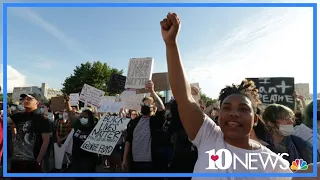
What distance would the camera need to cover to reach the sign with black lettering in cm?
366

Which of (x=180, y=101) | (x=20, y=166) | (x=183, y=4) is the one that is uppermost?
(x=183, y=4)

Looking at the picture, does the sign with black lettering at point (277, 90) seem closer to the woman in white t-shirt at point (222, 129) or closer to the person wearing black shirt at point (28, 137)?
the woman in white t-shirt at point (222, 129)

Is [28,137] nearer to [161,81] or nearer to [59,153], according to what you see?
[161,81]

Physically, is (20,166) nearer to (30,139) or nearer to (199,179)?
(30,139)

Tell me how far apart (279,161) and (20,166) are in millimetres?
3177

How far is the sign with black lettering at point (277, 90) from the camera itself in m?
3.66

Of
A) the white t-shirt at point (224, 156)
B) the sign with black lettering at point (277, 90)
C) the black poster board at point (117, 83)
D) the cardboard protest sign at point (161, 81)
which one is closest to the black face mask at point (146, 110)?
the cardboard protest sign at point (161, 81)

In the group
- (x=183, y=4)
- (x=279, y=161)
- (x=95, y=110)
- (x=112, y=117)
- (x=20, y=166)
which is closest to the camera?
(x=279, y=161)

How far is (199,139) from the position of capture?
1558 mm

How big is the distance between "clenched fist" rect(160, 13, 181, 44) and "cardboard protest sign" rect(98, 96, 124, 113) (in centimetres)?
371

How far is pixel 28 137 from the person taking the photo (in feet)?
12.7

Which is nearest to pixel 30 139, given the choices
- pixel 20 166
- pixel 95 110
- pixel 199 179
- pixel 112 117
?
pixel 20 166

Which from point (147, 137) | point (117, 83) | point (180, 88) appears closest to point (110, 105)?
point (117, 83)

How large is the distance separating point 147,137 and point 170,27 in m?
2.96
